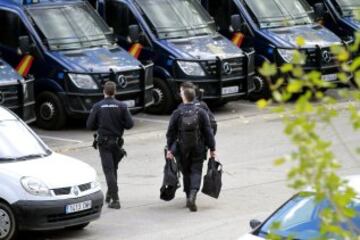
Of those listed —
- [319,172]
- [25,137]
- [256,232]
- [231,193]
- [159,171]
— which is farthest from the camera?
[159,171]

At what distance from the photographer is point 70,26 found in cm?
2069

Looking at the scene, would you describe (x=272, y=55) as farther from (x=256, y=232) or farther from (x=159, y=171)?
(x=256, y=232)

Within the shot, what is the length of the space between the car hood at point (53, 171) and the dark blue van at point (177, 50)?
8769 mm

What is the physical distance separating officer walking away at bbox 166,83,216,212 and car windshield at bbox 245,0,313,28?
32.5ft

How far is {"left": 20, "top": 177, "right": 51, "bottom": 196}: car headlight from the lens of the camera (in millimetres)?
11680

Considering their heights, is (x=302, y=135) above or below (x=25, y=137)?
above

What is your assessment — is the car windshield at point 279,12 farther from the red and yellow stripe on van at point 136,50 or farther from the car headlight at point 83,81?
the car headlight at point 83,81

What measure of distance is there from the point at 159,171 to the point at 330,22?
9.76 meters

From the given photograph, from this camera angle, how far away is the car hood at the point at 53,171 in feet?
38.9

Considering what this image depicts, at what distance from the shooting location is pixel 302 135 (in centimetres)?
438

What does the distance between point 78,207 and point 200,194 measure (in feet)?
10.2

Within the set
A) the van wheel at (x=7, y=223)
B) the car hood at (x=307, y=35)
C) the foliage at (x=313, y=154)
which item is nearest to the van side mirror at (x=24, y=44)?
the car hood at (x=307, y=35)

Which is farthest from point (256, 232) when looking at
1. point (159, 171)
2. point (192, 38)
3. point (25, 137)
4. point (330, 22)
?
point (330, 22)

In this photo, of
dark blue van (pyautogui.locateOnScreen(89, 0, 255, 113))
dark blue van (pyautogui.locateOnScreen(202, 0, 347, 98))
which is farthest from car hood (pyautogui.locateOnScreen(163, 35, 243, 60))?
dark blue van (pyautogui.locateOnScreen(202, 0, 347, 98))
